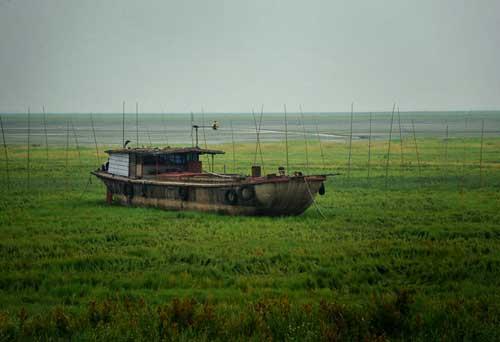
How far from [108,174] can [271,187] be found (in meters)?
8.61

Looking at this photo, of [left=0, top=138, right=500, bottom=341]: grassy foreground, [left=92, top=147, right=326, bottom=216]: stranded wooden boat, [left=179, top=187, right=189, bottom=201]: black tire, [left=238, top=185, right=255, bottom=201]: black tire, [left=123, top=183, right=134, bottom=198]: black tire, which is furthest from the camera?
[left=123, top=183, right=134, bottom=198]: black tire

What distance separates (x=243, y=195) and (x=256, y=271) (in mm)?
6950

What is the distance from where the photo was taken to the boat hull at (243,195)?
18578 millimetres

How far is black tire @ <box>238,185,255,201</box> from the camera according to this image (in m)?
18.8

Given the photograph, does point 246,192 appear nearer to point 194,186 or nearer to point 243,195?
point 243,195

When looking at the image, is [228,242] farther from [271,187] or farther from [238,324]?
[238,324]

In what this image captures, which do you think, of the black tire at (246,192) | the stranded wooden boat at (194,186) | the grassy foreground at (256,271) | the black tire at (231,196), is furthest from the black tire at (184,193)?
the black tire at (246,192)

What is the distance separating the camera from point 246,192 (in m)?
19.0

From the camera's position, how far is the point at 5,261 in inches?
501

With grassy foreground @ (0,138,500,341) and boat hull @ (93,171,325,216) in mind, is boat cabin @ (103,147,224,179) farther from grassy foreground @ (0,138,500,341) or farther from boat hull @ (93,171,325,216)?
grassy foreground @ (0,138,500,341)

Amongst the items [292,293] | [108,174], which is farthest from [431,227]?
[108,174]

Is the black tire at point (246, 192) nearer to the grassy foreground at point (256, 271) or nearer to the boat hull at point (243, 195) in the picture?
the boat hull at point (243, 195)

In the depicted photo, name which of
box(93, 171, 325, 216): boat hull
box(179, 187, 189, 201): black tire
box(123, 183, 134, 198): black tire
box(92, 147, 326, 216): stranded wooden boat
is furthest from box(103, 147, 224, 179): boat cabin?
box(179, 187, 189, 201): black tire

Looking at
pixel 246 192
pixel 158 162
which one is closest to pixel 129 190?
pixel 158 162
